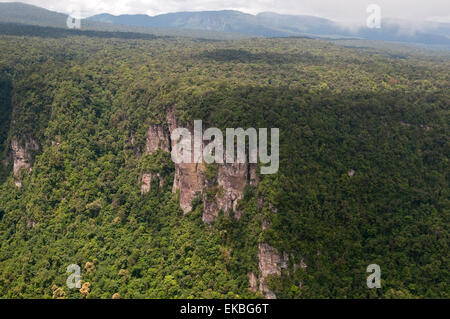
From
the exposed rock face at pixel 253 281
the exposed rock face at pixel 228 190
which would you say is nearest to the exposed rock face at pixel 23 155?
the exposed rock face at pixel 228 190

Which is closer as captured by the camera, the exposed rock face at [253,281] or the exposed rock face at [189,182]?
the exposed rock face at [253,281]

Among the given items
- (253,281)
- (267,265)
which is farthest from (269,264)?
(253,281)

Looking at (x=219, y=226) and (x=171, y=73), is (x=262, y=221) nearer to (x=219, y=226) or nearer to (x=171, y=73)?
(x=219, y=226)

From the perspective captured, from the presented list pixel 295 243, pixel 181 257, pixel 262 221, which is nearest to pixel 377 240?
pixel 295 243

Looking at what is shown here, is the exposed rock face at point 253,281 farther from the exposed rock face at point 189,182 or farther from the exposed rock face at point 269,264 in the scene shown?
the exposed rock face at point 189,182

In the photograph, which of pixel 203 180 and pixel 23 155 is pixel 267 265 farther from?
pixel 23 155

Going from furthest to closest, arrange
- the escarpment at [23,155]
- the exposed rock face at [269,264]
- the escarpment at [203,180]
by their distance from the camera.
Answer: the escarpment at [23,155]
the escarpment at [203,180]
the exposed rock face at [269,264]
